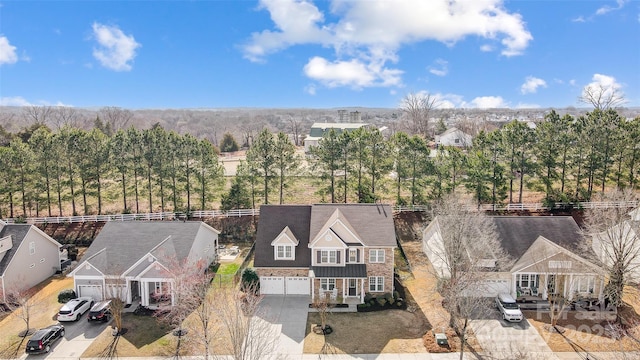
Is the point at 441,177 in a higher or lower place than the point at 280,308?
higher

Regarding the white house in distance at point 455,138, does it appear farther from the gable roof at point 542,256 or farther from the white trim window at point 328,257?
the white trim window at point 328,257

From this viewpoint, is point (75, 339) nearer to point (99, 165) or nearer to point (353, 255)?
point (353, 255)

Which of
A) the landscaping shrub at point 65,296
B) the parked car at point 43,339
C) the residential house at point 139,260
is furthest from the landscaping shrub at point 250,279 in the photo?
the landscaping shrub at point 65,296

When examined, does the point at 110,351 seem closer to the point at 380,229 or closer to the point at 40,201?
the point at 380,229

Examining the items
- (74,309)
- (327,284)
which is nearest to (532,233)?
(327,284)

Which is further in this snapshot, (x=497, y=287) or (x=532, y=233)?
(x=532, y=233)

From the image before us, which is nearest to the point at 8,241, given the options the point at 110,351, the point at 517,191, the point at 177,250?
the point at 177,250

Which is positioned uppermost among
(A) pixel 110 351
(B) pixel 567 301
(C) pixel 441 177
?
(C) pixel 441 177
